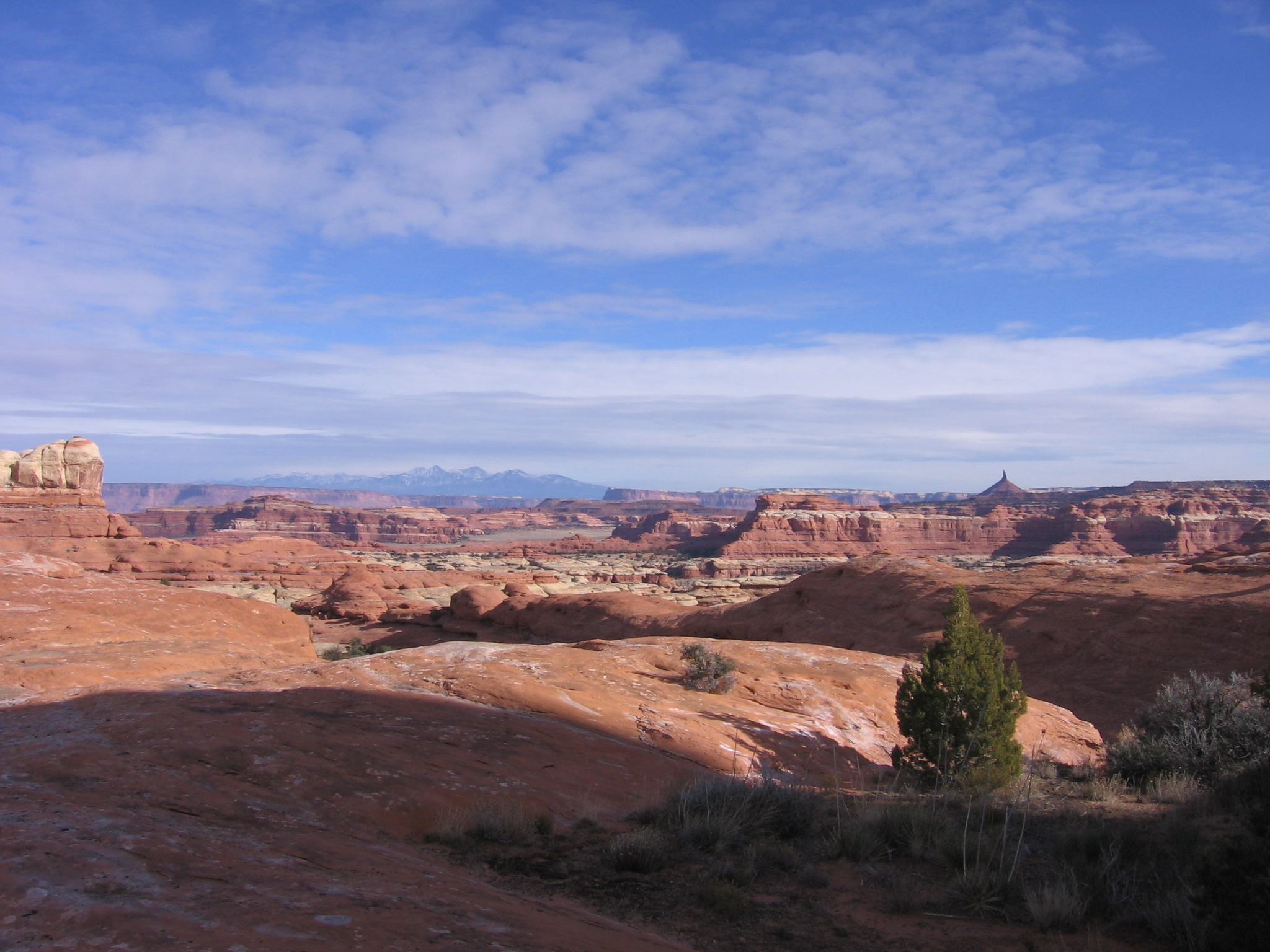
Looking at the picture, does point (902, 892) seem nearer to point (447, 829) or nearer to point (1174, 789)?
point (447, 829)

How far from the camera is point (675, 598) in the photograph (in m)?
42.4

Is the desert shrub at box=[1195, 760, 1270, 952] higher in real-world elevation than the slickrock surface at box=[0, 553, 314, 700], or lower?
higher

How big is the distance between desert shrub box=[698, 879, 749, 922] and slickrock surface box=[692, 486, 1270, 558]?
272ft

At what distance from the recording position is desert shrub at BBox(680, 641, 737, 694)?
15.9 meters

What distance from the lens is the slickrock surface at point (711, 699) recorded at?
12320 millimetres

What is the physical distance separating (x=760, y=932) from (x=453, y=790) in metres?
3.89

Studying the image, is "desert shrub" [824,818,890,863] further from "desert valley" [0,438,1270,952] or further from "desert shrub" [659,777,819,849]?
"desert shrub" [659,777,819,849]

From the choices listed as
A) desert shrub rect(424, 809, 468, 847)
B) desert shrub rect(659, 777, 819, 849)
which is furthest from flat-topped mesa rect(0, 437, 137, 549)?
desert shrub rect(659, 777, 819, 849)

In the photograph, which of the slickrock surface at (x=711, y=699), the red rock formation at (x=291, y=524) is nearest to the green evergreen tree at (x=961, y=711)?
the slickrock surface at (x=711, y=699)

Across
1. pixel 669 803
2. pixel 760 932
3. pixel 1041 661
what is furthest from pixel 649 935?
pixel 1041 661

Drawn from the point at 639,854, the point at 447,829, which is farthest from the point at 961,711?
the point at 447,829

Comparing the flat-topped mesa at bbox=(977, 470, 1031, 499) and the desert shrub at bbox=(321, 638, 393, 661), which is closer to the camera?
the desert shrub at bbox=(321, 638, 393, 661)

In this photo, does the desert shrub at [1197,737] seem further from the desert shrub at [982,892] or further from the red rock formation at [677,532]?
the red rock formation at [677,532]

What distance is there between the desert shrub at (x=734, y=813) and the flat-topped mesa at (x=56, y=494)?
157 feet
